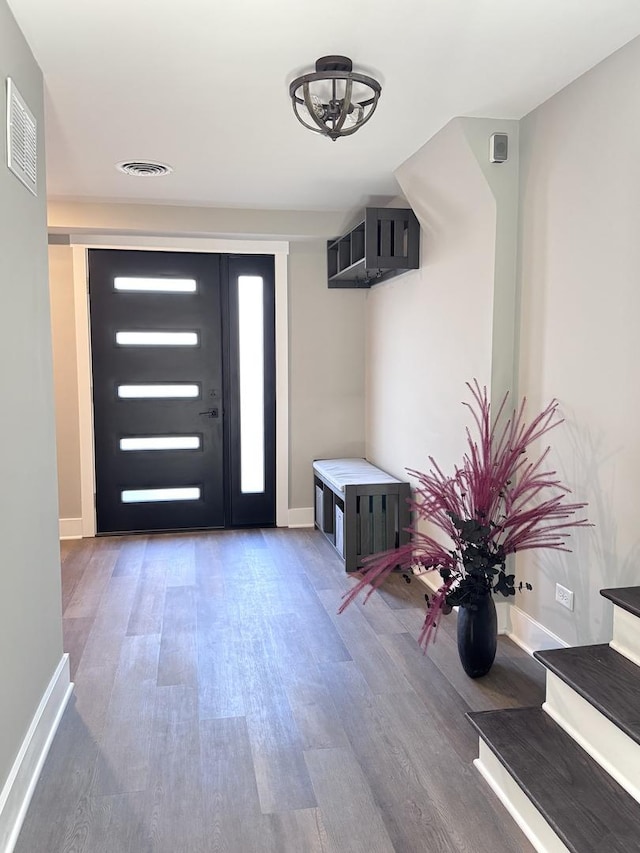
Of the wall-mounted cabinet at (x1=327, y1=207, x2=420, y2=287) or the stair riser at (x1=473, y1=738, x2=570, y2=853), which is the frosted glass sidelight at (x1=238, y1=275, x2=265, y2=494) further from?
the stair riser at (x1=473, y1=738, x2=570, y2=853)

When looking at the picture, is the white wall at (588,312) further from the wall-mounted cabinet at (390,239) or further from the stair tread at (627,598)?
the wall-mounted cabinet at (390,239)

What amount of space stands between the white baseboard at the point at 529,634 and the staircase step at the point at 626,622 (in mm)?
648

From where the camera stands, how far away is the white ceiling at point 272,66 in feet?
6.86

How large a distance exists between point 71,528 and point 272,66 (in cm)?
382

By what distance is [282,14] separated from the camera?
2088 mm

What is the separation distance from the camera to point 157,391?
16.8 feet

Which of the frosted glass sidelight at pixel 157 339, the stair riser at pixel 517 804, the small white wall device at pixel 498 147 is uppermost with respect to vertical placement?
the small white wall device at pixel 498 147

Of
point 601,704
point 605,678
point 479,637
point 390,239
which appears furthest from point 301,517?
point 601,704

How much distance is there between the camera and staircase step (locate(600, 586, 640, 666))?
2100 millimetres

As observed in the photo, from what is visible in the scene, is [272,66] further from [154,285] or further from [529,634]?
[154,285]

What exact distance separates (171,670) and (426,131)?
2810 millimetres

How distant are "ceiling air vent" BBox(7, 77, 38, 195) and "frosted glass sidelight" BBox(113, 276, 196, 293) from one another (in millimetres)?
2621

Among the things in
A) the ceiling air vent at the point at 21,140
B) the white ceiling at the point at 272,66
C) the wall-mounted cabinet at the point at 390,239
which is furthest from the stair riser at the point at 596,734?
the wall-mounted cabinet at the point at 390,239

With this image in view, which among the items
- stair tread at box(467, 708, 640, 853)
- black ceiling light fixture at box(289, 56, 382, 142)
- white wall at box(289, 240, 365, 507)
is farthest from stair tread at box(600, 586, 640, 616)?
white wall at box(289, 240, 365, 507)
